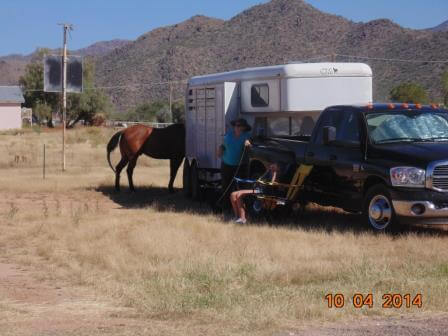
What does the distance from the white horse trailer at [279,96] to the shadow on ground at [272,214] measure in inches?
40.3

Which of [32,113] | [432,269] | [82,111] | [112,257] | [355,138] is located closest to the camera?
[432,269]

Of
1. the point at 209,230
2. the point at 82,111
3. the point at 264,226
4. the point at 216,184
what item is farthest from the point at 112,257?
the point at 82,111

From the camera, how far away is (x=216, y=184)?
17562 mm

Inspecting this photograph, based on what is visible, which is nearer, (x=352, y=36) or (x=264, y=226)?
(x=264, y=226)

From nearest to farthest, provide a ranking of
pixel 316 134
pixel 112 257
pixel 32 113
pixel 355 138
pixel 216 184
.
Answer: pixel 112 257, pixel 355 138, pixel 316 134, pixel 216 184, pixel 32 113

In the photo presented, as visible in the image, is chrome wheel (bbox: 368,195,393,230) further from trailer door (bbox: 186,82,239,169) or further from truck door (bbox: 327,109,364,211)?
trailer door (bbox: 186,82,239,169)

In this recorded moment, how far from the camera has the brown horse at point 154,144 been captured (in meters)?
20.3

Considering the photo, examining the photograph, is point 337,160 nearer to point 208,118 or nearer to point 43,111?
point 208,118

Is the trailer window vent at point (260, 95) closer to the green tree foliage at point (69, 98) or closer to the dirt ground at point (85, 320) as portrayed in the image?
the dirt ground at point (85, 320)

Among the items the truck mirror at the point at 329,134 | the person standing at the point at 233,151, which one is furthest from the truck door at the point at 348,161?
the person standing at the point at 233,151

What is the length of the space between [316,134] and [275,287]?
5.32 meters

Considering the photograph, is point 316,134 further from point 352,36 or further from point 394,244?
point 352,36

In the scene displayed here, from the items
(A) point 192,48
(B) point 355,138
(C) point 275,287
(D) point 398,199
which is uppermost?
(A) point 192,48

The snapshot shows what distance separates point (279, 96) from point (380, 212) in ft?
13.9
